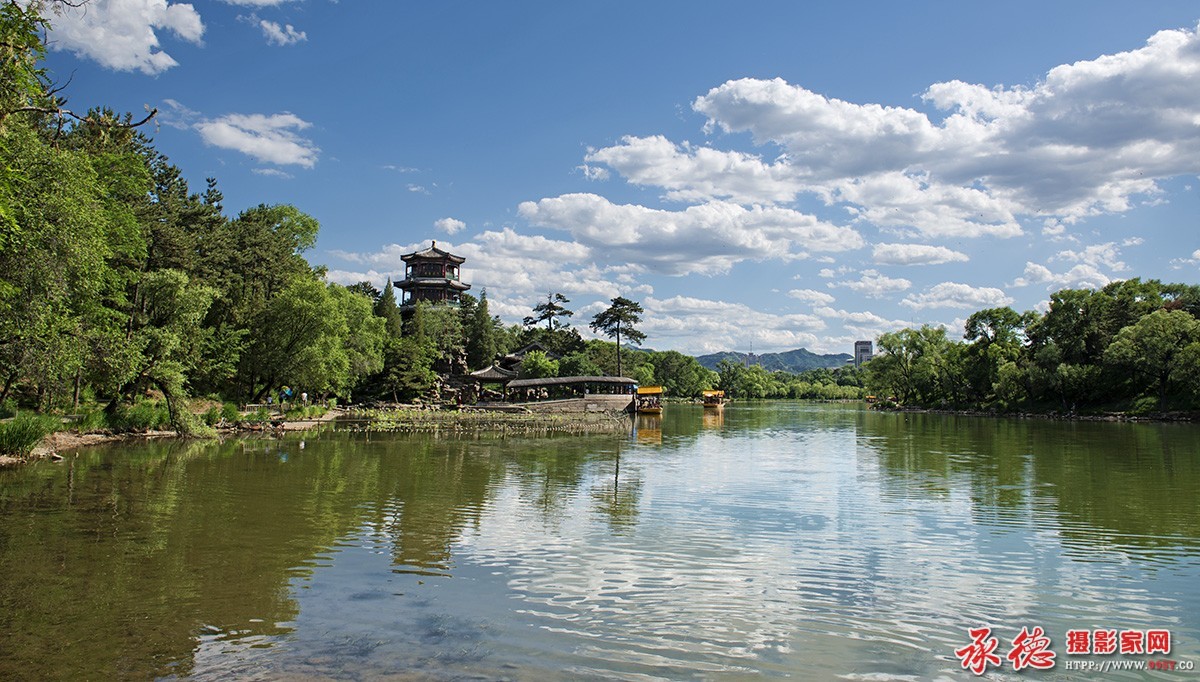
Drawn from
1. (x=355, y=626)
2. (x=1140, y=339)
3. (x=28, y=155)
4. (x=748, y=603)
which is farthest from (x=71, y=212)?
(x=1140, y=339)

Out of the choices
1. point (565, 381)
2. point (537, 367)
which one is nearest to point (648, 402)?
point (565, 381)

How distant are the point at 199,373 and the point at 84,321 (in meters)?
14.4

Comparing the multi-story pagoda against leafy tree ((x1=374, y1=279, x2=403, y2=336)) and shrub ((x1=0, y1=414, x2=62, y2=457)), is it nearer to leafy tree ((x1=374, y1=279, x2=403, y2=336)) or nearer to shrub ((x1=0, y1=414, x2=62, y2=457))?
leafy tree ((x1=374, y1=279, x2=403, y2=336))

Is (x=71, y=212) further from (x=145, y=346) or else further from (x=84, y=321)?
(x=145, y=346)

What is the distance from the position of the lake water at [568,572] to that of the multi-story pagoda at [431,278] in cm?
6768

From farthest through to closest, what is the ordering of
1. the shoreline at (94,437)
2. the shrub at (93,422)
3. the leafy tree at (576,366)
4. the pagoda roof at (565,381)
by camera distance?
the leafy tree at (576,366)
the pagoda roof at (565,381)
the shrub at (93,422)
the shoreline at (94,437)

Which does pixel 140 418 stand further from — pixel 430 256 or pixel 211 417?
pixel 430 256

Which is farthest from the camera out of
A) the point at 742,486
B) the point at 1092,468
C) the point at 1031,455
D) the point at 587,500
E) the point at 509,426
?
the point at 509,426

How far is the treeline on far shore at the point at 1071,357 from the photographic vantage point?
57.5m

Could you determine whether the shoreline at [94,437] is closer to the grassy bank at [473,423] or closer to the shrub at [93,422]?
the shrub at [93,422]

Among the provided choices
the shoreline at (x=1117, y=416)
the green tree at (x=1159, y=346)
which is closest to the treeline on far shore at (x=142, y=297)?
the shoreline at (x=1117, y=416)

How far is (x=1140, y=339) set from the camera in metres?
58.2

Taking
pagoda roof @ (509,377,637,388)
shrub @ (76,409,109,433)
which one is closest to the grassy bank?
pagoda roof @ (509,377,637,388)

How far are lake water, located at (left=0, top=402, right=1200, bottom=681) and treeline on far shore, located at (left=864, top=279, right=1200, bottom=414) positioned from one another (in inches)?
1855
